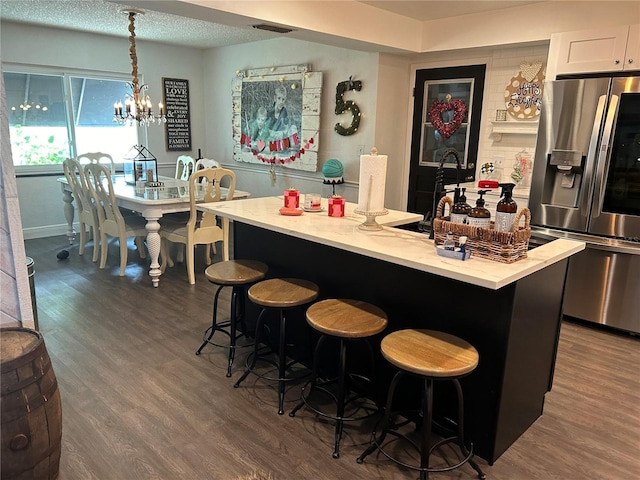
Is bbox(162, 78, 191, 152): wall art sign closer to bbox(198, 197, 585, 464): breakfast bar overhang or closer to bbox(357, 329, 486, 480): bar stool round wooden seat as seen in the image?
bbox(198, 197, 585, 464): breakfast bar overhang

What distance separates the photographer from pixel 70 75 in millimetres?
5781

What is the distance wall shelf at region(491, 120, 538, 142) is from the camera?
407 cm

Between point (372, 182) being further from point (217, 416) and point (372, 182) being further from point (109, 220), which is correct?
point (109, 220)

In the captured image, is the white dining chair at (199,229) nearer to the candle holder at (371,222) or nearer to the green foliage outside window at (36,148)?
the candle holder at (371,222)

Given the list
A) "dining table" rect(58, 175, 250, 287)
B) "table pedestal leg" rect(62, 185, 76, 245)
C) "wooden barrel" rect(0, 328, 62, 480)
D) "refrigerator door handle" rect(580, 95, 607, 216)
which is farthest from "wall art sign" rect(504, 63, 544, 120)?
"table pedestal leg" rect(62, 185, 76, 245)

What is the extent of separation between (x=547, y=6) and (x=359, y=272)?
2.87m

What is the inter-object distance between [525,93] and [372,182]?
2.54m

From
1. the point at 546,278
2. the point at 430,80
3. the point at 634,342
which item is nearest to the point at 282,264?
the point at 546,278

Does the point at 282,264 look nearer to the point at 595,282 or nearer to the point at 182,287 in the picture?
the point at 182,287

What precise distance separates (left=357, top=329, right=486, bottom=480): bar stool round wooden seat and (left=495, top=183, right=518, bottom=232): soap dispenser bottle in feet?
1.63

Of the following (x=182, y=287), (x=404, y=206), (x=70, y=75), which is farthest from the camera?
(x=70, y=75)

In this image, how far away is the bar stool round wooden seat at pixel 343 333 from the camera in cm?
202

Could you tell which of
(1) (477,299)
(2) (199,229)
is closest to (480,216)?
(1) (477,299)

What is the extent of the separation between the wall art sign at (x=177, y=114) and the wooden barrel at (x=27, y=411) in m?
5.36
